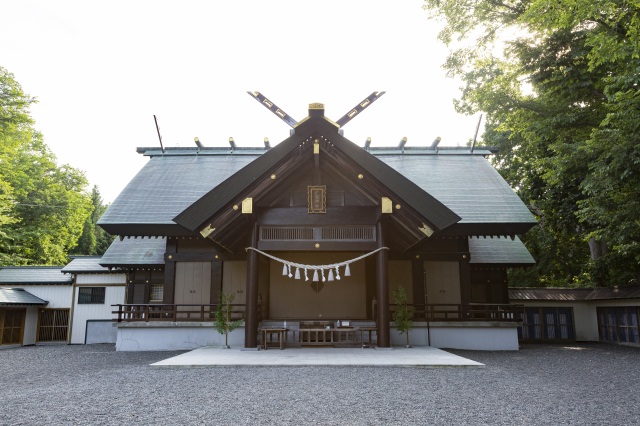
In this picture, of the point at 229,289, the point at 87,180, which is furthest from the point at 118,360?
the point at 87,180

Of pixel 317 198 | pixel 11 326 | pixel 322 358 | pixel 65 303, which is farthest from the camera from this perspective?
pixel 65 303

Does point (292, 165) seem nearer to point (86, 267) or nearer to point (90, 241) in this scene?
point (86, 267)

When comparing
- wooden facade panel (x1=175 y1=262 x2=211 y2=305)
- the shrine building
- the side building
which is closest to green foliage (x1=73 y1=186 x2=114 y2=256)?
the side building

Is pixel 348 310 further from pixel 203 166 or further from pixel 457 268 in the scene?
pixel 203 166

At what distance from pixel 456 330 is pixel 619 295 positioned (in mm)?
7797

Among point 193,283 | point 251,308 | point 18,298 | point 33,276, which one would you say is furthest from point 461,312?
point 33,276

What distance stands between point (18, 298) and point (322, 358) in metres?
15.9

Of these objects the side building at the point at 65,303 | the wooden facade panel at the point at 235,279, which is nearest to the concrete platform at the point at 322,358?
the wooden facade panel at the point at 235,279

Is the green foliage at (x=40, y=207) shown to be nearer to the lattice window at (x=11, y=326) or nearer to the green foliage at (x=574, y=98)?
the lattice window at (x=11, y=326)

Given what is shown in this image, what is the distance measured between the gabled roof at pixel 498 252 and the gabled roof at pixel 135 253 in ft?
40.6

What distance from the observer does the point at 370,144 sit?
22.0 metres

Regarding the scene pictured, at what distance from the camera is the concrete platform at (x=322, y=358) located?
30.6 ft

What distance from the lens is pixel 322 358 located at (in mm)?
10125

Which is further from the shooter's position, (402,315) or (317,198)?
(402,315)
